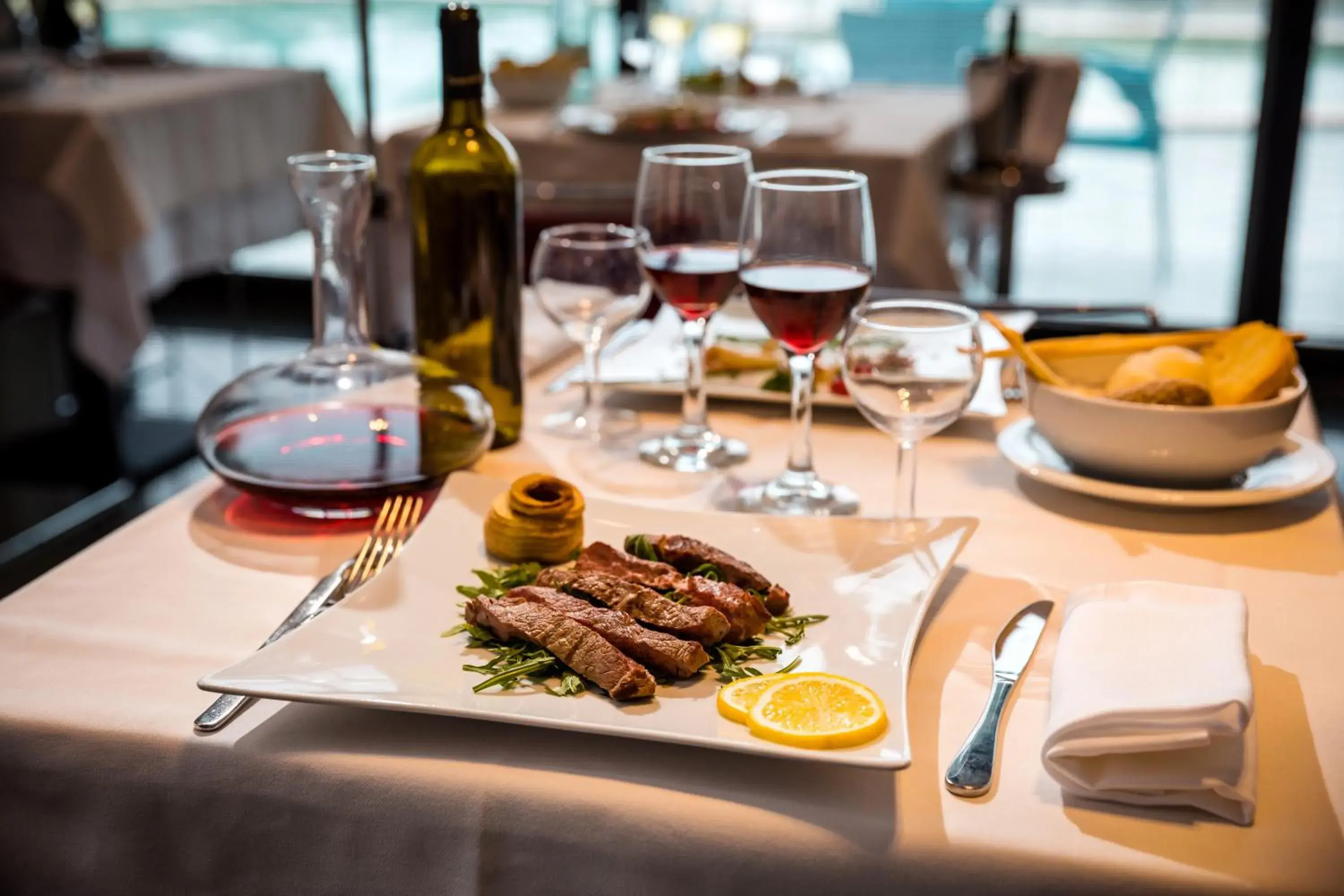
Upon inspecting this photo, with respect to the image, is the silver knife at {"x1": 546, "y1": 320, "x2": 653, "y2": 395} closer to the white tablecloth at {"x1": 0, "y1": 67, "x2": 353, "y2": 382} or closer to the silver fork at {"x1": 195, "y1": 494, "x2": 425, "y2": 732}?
the silver fork at {"x1": 195, "y1": 494, "x2": 425, "y2": 732}

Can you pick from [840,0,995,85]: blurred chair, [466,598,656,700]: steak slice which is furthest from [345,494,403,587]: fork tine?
[840,0,995,85]: blurred chair

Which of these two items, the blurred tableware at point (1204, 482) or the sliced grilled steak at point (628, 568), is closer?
the sliced grilled steak at point (628, 568)

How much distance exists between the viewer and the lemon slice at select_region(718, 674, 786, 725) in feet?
2.22

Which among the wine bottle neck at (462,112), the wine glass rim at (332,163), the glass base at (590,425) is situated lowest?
the glass base at (590,425)

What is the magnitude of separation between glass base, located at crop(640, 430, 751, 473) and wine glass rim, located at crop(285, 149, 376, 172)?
12.9 inches

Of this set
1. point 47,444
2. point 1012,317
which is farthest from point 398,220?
point 1012,317

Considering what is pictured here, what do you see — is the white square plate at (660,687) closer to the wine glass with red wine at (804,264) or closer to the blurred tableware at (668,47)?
the wine glass with red wine at (804,264)

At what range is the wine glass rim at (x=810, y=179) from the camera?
0.99m

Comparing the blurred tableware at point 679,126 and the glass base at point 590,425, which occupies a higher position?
the blurred tableware at point 679,126

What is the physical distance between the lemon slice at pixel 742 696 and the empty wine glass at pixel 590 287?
1.76 feet

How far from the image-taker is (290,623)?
0.82 m

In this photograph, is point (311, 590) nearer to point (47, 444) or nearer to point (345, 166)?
point (345, 166)

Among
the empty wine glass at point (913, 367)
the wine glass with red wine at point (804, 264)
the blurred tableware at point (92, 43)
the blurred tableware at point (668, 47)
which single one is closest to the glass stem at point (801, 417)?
the wine glass with red wine at point (804, 264)

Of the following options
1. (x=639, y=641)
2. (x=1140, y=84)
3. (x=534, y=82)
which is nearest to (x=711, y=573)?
(x=639, y=641)
